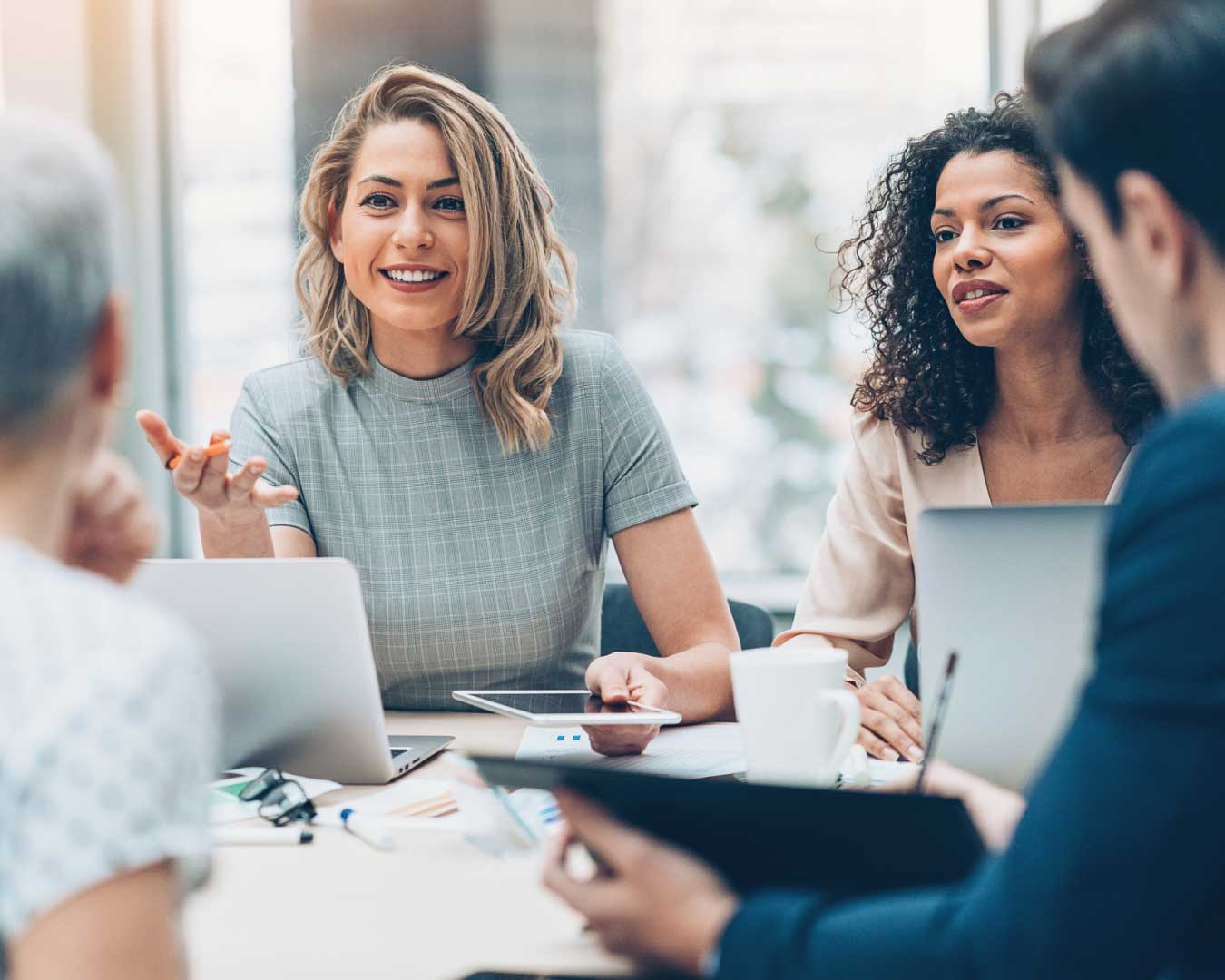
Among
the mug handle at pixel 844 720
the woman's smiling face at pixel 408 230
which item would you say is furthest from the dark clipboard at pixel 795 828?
the woman's smiling face at pixel 408 230

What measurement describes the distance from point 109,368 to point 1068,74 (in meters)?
0.60

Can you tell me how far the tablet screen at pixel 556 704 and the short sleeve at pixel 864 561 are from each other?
0.54 metres

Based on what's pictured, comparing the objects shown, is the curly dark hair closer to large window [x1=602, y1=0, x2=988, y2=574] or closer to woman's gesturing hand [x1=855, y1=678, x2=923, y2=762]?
woman's gesturing hand [x1=855, y1=678, x2=923, y2=762]

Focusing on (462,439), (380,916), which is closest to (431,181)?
(462,439)

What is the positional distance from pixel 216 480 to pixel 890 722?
88 centimetres

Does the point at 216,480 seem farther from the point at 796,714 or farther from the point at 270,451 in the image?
the point at 796,714

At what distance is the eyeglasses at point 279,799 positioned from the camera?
4.05 ft

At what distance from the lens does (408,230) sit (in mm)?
1978

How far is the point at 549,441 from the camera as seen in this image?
79.7 inches

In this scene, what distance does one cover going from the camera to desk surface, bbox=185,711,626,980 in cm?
90

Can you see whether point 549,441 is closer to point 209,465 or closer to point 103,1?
point 209,465

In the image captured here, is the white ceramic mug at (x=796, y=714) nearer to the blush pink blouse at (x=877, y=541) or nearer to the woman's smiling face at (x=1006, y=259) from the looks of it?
the blush pink blouse at (x=877, y=541)

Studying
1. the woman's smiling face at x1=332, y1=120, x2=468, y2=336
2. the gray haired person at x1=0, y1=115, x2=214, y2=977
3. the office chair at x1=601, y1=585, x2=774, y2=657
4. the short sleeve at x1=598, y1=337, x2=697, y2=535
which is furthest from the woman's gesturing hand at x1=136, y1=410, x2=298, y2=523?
the gray haired person at x1=0, y1=115, x2=214, y2=977

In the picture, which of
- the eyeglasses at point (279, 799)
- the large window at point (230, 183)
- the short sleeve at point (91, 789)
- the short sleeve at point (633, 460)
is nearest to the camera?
the short sleeve at point (91, 789)
